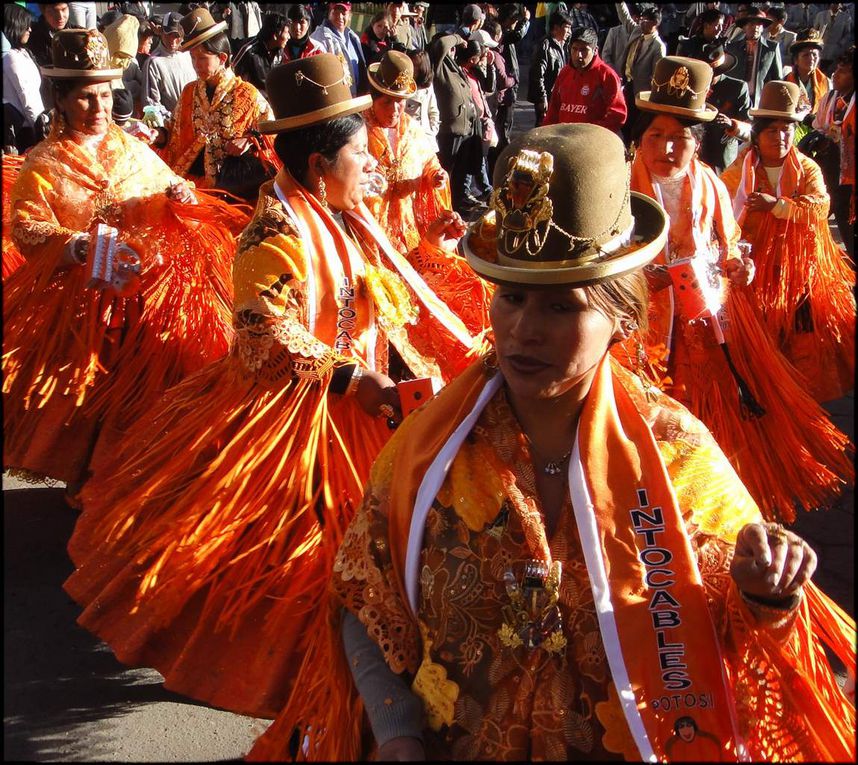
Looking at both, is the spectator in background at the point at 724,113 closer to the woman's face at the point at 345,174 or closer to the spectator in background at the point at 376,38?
the spectator in background at the point at 376,38

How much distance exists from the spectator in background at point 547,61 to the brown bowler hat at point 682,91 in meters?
6.64

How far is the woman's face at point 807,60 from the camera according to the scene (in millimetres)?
10625

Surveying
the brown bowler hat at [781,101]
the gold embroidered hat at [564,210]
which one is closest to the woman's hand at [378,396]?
the gold embroidered hat at [564,210]

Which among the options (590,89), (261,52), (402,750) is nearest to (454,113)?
(590,89)

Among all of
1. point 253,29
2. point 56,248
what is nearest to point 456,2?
point 253,29

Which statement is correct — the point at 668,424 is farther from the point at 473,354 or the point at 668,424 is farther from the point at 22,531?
the point at 22,531

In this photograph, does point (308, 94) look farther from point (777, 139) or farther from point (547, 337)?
point (777, 139)

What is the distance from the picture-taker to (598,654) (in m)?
1.79

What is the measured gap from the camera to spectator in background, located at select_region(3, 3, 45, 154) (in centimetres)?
851

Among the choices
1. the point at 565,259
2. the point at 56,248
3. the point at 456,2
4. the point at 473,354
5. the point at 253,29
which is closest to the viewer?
the point at 565,259

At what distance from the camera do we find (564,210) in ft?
5.79

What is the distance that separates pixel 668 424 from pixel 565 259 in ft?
1.20

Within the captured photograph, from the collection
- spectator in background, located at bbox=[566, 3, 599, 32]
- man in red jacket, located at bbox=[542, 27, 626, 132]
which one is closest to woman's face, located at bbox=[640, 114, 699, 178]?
man in red jacket, located at bbox=[542, 27, 626, 132]

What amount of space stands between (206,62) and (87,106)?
2.52 meters
